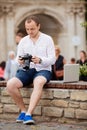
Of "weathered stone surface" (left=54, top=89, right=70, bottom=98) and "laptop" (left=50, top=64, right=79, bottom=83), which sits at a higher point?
"laptop" (left=50, top=64, right=79, bottom=83)

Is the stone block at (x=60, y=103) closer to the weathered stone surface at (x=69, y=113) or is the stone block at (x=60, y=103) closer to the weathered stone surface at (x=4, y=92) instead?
the weathered stone surface at (x=69, y=113)

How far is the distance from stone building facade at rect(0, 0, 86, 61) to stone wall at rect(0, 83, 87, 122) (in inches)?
910

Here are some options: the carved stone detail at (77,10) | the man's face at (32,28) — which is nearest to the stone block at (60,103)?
the man's face at (32,28)

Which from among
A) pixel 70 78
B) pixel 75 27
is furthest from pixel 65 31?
pixel 70 78

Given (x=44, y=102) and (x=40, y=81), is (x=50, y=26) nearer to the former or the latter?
(x=44, y=102)

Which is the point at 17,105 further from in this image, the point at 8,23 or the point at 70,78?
the point at 8,23

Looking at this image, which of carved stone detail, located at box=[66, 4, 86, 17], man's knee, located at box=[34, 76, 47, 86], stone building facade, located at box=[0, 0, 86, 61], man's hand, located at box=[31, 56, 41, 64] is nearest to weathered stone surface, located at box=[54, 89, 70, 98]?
man's knee, located at box=[34, 76, 47, 86]

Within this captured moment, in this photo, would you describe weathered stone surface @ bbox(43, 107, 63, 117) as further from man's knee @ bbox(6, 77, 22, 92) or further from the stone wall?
man's knee @ bbox(6, 77, 22, 92)

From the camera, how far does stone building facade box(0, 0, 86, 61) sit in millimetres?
32781

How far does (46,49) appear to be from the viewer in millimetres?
9094

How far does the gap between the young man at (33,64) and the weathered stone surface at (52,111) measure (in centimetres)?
41

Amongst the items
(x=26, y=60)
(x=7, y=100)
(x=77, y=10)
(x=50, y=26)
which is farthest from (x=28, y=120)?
(x=50, y=26)

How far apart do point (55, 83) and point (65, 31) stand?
25193 millimetres

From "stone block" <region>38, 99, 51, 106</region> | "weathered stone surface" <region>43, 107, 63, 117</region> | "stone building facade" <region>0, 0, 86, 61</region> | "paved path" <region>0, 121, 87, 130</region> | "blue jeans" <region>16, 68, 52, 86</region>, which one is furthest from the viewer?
"stone building facade" <region>0, 0, 86, 61</region>
